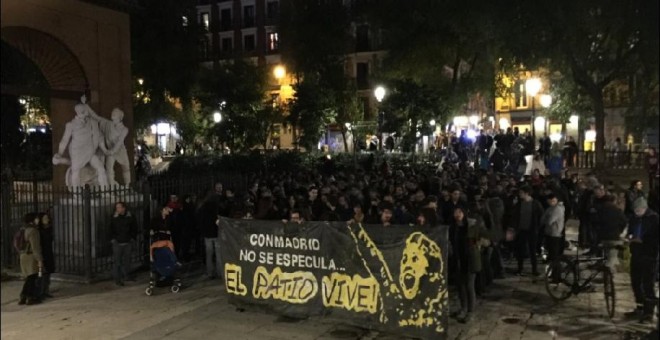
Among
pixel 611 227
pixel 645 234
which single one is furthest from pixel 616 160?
pixel 645 234

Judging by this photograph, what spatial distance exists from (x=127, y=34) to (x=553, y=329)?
12112 millimetres

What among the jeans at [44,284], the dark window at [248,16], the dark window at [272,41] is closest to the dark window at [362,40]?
the dark window at [272,41]

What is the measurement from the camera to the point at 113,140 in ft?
46.5

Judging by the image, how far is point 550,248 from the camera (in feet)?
38.4

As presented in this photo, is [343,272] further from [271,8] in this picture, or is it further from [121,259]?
[271,8]

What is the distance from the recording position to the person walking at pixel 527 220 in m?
12.1

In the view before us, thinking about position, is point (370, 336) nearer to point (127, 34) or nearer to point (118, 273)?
point (118, 273)

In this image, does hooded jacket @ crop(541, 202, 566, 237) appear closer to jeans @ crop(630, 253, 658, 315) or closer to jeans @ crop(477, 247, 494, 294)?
jeans @ crop(477, 247, 494, 294)

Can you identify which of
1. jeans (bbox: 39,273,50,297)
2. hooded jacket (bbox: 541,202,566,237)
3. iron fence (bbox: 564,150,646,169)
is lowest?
jeans (bbox: 39,273,50,297)

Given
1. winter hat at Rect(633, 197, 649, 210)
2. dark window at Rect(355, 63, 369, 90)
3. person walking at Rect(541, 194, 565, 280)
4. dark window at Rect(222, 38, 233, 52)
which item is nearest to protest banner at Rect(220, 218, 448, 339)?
winter hat at Rect(633, 197, 649, 210)

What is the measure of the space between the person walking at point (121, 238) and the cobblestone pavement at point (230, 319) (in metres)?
0.52

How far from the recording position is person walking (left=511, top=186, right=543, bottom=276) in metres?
12.1

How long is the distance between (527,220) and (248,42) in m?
58.3

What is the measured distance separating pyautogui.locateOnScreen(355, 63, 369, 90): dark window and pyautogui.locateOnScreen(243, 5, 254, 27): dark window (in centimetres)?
1455
